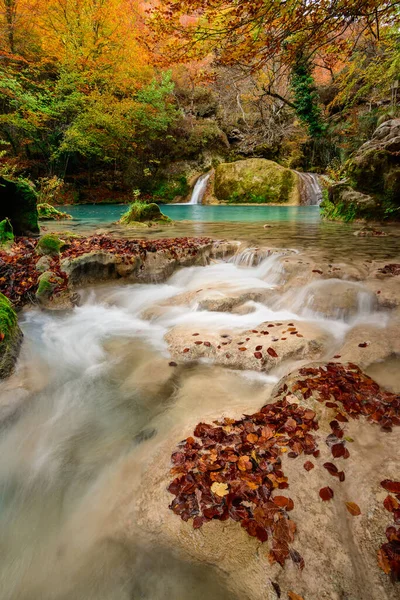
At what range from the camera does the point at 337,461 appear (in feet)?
6.68

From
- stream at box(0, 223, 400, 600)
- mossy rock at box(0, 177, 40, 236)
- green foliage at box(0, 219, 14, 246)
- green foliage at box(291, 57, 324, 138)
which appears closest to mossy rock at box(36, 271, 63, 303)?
stream at box(0, 223, 400, 600)

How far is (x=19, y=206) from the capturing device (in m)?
8.24

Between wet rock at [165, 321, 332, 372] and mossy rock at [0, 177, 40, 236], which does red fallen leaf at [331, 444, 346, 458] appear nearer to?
wet rock at [165, 321, 332, 372]

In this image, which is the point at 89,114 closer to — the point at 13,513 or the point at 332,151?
the point at 332,151

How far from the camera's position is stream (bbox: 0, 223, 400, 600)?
1754 mm

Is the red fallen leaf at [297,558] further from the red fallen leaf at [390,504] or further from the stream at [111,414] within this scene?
the red fallen leaf at [390,504]

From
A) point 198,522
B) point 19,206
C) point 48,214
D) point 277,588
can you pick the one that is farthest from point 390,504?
point 48,214

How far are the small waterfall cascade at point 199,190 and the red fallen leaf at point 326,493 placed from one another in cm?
2342

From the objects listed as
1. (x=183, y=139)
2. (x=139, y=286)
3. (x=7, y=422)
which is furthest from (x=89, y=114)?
(x=7, y=422)

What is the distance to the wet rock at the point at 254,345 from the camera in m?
3.50

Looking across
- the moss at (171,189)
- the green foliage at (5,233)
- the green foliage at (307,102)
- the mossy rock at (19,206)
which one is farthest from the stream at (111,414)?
the green foliage at (307,102)

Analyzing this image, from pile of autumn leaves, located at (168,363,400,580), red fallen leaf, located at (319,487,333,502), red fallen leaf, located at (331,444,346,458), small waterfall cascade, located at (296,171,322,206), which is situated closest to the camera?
pile of autumn leaves, located at (168,363,400,580)

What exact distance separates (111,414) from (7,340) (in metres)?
1.60

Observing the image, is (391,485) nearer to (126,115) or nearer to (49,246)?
(49,246)
